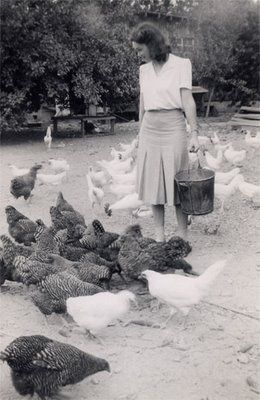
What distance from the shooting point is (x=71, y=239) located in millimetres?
6098

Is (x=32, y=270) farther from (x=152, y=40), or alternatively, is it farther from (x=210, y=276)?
(x=152, y=40)

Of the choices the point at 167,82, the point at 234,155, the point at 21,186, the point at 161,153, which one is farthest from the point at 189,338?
the point at 234,155

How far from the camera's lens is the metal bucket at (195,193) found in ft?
17.4

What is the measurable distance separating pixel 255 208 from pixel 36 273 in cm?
456

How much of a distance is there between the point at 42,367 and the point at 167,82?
3098 mm

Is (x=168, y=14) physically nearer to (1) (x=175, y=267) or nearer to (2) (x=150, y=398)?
(1) (x=175, y=267)

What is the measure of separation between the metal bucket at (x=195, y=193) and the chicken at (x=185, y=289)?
1043 mm

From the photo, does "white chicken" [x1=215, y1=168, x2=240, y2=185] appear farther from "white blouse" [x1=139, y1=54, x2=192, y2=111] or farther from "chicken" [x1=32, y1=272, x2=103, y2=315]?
"chicken" [x1=32, y1=272, x2=103, y2=315]

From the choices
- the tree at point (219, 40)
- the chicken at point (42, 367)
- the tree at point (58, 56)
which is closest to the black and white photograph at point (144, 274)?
the chicken at point (42, 367)

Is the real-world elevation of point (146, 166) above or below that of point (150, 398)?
above

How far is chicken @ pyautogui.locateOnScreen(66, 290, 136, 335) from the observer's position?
13.7 feet

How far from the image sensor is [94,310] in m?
4.18

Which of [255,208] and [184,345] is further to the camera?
[255,208]

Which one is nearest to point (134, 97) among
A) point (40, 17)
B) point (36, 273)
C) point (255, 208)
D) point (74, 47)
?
point (74, 47)
